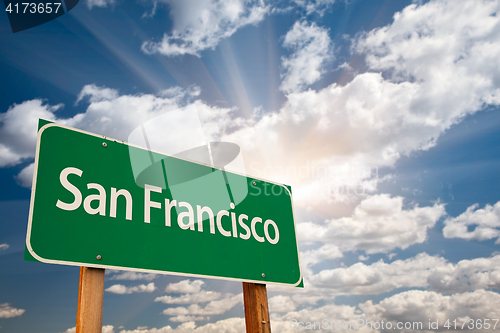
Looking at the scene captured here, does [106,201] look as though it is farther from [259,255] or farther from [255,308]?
[255,308]

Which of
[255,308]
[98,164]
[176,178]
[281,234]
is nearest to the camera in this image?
[98,164]

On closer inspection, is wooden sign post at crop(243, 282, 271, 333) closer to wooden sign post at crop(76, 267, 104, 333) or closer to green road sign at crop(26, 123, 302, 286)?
green road sign at crop(26, 123, 302, 286)

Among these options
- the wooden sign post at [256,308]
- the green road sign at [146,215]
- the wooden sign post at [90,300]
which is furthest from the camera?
the wooden sign post at [256,308]

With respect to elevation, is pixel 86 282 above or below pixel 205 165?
below

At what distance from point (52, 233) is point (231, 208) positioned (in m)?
1.54

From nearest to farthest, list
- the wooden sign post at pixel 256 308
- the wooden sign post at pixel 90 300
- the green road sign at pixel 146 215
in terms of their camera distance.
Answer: the wooden sign post at pixel 90 300 → the green road sign at pixel 146 215 → the wooden sign post at pixel 256 308

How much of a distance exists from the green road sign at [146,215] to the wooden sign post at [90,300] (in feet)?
0.24

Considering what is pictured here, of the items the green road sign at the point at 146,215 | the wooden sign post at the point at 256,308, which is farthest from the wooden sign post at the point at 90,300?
the wooden sign post at the point at 256,308

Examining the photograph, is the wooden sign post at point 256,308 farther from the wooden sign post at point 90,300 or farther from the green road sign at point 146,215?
the wooden sign post at point 90,300

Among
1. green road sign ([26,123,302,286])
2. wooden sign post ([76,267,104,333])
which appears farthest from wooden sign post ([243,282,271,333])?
wooden sign post ([76,267,104,333])

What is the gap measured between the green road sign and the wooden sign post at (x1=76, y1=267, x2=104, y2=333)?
0.07 meters

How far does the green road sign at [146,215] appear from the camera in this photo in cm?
230

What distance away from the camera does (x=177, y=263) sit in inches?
107

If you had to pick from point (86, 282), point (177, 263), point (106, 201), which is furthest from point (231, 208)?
point (86, 282)
